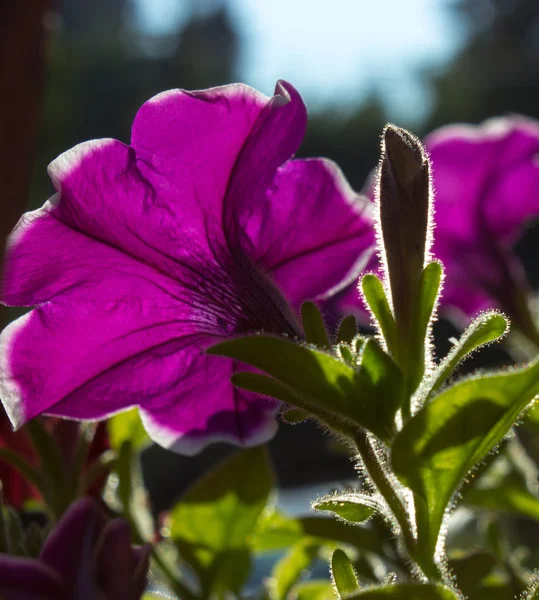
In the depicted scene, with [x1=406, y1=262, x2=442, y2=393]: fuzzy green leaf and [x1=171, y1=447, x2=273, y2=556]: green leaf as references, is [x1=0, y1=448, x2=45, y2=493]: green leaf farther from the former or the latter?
[x1=406, y1=262, x2=442, y2=393]: fuzzy green leaf

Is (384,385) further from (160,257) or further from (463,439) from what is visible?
(160,257)

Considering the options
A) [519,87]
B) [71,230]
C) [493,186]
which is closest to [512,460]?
[493,186]

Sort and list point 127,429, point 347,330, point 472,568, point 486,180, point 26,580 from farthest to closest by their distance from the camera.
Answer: point 486,180 → point 127,429 → point 472,568 → point 347,330 → point 26,580

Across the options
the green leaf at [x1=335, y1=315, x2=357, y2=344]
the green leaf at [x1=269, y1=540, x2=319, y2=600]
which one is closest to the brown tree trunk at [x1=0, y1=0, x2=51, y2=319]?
the green leaf at [x1=335, y1=315, x2=357, y2=344]

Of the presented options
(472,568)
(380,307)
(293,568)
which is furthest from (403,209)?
(293,568)

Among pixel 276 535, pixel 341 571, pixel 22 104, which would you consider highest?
pixel 22 104

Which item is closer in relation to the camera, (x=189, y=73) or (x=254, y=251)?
(x=254, y=251)

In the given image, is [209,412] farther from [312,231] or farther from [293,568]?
[293,568]
